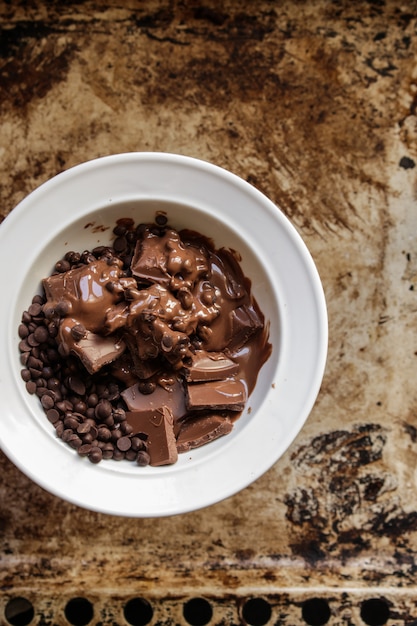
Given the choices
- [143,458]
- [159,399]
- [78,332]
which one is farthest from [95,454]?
[78,332]

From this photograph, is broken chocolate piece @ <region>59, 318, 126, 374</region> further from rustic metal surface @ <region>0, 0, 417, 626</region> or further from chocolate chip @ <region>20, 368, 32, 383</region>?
rustic metal surface @ <region>0, 0, 417, 626</region>

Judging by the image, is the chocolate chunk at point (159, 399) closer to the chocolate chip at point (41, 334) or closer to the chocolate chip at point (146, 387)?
the chocolate chip at point (146, 387)

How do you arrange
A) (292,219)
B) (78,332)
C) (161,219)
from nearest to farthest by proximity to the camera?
1. (78,332)
2. (161,219)
3. (292,219)

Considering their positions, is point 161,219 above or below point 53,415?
above

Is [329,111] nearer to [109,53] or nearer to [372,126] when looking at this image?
[372,126]

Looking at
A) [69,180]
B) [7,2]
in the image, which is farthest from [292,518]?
[7,2]

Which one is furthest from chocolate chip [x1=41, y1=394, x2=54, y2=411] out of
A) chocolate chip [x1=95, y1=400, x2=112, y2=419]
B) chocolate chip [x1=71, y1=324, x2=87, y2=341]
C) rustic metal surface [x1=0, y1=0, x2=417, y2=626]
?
rustic metal surface [x1=0, y1=0, x2=417, y2=626]

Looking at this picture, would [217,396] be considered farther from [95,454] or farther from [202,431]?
[95,454]
